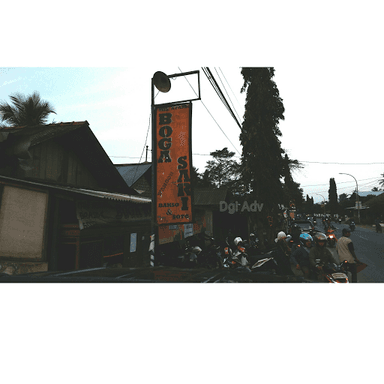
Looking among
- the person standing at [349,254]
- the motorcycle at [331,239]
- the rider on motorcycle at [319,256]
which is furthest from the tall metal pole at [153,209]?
the motorcycle at [331,239]

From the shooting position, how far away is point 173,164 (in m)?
6.77

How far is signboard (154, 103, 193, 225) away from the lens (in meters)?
6.61

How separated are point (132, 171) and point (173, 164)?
12818 millimetres

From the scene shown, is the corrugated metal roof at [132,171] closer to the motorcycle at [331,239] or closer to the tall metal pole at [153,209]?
the tall metal pole at [153,209]

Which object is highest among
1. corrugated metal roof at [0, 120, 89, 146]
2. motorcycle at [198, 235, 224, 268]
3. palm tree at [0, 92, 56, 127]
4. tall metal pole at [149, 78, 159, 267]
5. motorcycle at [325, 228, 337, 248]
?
palm tree at [0, 92, 56, 127]

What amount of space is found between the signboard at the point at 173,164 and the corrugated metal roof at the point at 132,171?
11307 millimetres

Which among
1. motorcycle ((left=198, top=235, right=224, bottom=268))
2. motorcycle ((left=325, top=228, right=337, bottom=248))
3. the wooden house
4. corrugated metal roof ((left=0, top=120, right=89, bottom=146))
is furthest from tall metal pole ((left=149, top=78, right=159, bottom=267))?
motorcycle ((left=325, top=228, right=337, bottom=248))

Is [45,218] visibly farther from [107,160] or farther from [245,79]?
[245,79]

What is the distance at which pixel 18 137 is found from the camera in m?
Answer: 7.59

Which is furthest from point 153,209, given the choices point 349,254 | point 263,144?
point 263,144

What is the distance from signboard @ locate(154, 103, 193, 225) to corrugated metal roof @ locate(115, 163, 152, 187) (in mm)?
11307

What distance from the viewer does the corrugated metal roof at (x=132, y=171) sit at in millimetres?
18134

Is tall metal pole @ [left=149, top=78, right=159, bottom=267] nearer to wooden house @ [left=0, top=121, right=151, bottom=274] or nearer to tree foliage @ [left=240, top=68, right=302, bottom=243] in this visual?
wooden house @ [left=0, top=121, right=151, bottom=274]

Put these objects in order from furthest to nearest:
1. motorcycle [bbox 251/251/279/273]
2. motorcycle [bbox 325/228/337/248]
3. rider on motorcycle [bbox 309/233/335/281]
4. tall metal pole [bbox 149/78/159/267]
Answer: motorcycle [bbox 325/228/337/248]
motorcycle [bbox 251/251/279/273]
rider on motorcycle [bbox 309/233/335/281]
tall metal pole [bbox 149/78/159/267]
